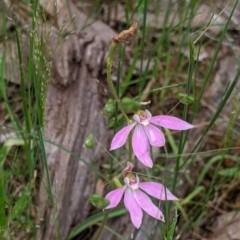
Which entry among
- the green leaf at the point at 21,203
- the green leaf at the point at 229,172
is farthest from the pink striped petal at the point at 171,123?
the green leaf at the point at 229,172

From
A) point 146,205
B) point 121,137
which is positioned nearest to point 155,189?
point 146,205

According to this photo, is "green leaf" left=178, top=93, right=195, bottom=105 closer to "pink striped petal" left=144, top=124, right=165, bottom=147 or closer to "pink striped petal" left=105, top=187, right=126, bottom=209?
"pink striped petal" left=144, top=124, right=165, bottom=147

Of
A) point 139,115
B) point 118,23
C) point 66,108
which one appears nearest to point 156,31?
point 118,23

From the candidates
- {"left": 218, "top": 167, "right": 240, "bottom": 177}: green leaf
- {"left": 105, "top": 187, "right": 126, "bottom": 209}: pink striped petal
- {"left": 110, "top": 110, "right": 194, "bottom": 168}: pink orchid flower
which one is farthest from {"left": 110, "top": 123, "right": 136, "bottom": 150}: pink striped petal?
{"left": 218, "top": 167, "right": 240, "bottom": 177}: green leaf

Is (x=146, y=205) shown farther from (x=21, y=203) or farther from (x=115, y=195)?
(x=21, y=203)

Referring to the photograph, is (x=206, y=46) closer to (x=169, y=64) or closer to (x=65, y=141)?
(x=169, y=64)

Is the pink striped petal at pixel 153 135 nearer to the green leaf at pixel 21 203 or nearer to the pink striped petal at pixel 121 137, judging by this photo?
the pink striped petal at pixel 121 137

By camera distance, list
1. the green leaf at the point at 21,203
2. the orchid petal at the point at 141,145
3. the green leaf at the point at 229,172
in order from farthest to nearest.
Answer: the green leaf at the point at 229,172, the green leaf at the point at 21,203, the orchid petal at the point at 141,145
